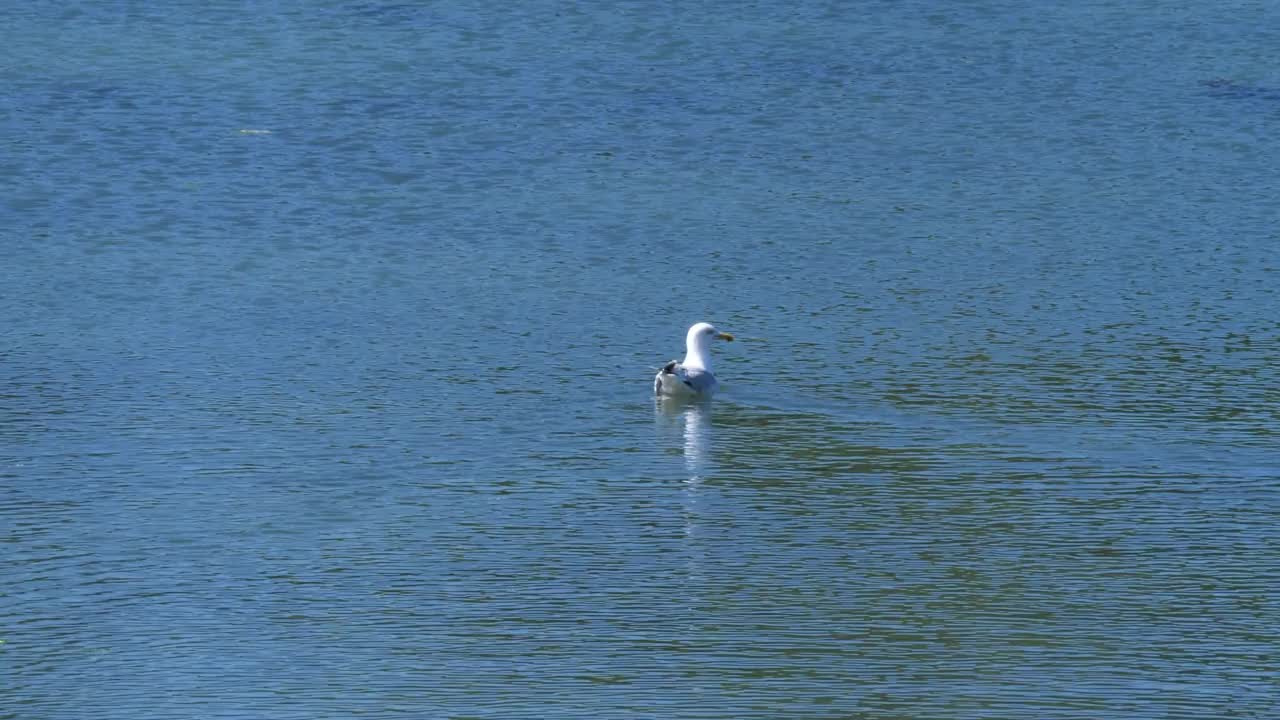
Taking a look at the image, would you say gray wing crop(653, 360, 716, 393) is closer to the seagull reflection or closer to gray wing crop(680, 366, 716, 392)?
gray wing crop(680, 366, 716, 392)

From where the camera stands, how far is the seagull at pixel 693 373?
19844 mm

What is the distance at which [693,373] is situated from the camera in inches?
788

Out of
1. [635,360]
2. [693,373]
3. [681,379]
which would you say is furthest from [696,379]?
[635,360]

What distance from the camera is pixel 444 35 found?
36625 millimetres

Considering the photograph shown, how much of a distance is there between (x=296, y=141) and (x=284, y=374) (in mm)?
10928

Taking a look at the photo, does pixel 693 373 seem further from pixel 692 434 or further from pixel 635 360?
pixel 635 360

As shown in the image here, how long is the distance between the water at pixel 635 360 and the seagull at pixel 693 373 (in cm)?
33

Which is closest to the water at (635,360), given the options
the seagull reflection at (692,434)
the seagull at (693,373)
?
the seagull reflection at (692,434)

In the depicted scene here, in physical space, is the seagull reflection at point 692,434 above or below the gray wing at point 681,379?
below

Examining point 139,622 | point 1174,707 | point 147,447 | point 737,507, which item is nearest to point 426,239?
point 147,447

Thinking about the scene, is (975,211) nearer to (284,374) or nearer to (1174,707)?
(284,374)

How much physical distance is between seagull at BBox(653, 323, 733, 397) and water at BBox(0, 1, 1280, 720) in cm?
33

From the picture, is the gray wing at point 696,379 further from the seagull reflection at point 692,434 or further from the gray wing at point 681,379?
the seagull reflection at point 692,434

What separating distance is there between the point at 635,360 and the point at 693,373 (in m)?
1.34
